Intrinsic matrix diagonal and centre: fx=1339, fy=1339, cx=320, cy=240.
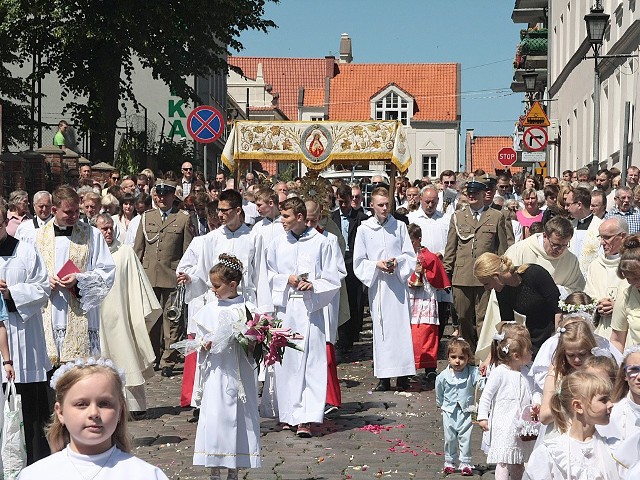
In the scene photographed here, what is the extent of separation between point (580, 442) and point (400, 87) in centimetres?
7794

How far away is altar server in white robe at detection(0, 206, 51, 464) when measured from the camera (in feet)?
29.3

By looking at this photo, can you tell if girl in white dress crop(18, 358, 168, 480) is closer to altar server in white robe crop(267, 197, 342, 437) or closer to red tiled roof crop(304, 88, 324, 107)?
altar server in white robe crop(267, 197, 342, 437)

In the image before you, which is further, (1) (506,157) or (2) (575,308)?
(1) (506,157)

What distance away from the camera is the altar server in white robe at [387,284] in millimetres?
14000

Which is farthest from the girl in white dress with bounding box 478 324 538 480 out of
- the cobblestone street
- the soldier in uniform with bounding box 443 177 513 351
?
the soldier in uniform with bounding box 443 177 513 351

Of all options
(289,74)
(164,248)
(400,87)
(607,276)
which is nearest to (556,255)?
(607,276)

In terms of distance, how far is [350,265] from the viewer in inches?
698

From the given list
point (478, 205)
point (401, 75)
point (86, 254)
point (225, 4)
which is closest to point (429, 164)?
point (401, 75)

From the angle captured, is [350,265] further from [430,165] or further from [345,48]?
[345,48]

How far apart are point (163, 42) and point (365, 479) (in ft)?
84.1

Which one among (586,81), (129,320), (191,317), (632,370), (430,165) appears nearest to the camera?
(632,370)

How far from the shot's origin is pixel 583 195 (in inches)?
565

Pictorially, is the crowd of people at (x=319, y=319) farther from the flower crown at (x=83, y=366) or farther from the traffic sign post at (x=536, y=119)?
the traffic sign post at (x=536, y=119)

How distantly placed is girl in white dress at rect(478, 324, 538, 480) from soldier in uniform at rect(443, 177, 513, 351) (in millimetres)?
5985
